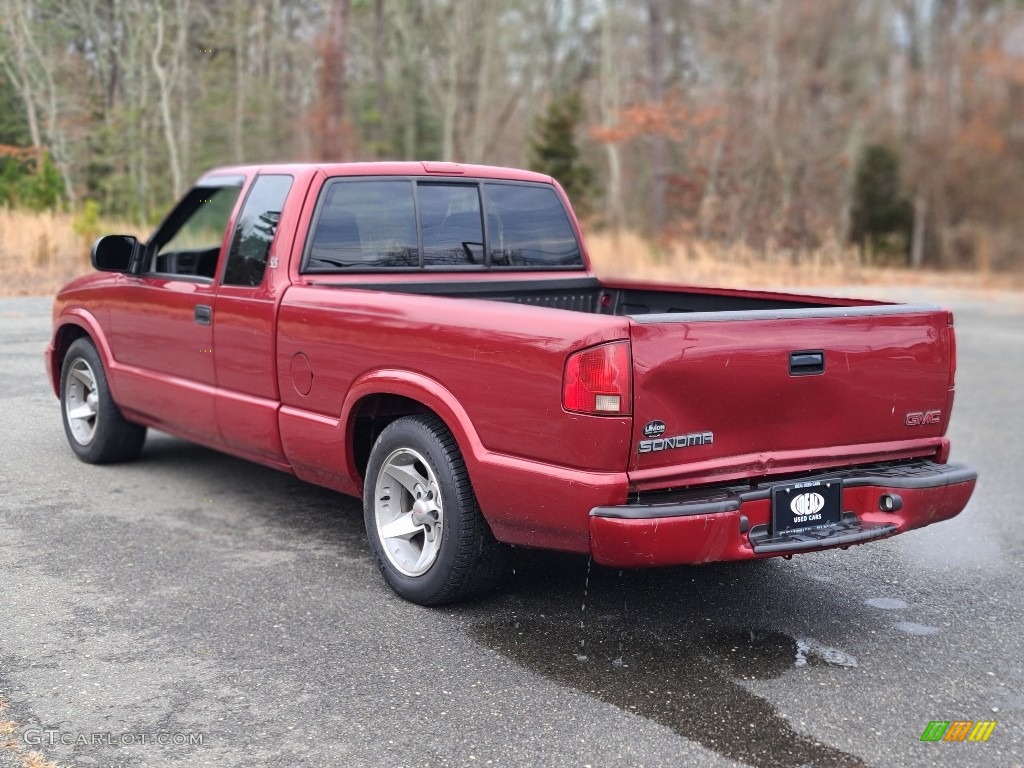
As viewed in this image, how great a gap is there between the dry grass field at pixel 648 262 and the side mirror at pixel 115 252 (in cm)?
977

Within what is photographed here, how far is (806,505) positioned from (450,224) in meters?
2.46

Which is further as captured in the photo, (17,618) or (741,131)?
(741,131)

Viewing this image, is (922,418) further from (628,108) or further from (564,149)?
(564,149)

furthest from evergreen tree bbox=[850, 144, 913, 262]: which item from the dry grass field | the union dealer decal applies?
the union dealer decal

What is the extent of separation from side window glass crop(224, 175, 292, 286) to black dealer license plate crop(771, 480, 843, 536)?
8.96 ft

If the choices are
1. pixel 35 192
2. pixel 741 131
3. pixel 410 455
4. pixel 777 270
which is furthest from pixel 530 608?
pixel 741 131

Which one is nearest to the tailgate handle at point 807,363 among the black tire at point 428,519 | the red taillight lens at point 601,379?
the red taillight lens at point 601,379

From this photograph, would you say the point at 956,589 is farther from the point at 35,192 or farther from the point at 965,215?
the point at 965,215

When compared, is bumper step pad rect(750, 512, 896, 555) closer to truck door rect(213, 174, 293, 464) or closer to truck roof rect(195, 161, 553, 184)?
truck door rect(213, 174, 293, 464)

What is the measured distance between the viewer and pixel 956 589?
4977 millimetres

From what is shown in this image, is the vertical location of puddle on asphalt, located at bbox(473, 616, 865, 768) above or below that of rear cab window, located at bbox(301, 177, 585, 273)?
below

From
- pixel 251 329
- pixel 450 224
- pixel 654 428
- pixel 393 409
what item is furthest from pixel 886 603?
pixel 251 329

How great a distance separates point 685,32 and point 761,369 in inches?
1643

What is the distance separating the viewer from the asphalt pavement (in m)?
3.34
